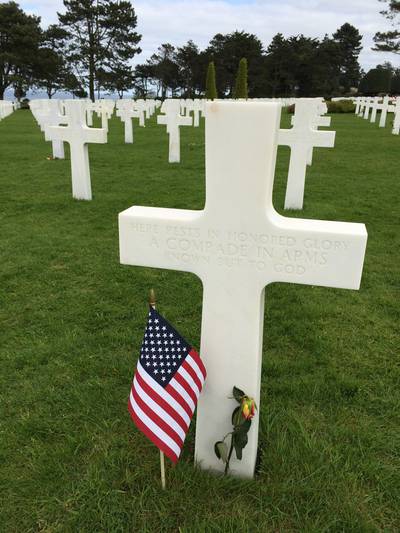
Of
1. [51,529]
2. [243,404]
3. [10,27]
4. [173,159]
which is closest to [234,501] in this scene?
[243,404]

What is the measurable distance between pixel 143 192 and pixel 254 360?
567 centimetres

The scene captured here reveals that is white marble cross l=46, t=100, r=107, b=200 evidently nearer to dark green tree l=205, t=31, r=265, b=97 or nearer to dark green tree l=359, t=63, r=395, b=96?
dark green tree l=205, t=31, r=265, b=97

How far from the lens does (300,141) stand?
6.08 meters

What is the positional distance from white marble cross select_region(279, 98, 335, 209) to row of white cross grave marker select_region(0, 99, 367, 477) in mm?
4608

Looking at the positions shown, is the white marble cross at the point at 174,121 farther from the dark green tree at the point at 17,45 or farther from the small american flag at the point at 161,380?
the dark green tree at the point at 17,45

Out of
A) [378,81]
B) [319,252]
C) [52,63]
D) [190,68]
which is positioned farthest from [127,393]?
[190,68]

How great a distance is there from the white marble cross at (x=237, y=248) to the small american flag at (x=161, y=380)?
187mm

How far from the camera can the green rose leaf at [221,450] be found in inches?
75.6

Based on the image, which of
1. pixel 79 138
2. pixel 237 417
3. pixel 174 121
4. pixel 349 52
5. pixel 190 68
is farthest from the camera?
pixel 349 52

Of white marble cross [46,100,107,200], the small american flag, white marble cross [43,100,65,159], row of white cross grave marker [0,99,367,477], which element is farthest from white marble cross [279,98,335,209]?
white marble cross [43,100,65,159]

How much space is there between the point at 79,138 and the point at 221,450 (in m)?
5.62

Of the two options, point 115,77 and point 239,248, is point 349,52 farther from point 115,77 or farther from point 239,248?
point 239,248

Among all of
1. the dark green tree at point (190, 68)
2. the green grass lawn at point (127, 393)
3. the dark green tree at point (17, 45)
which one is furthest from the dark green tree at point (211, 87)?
the dark green tree at point (190, 68)

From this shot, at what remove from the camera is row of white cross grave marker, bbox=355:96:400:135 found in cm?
1598
